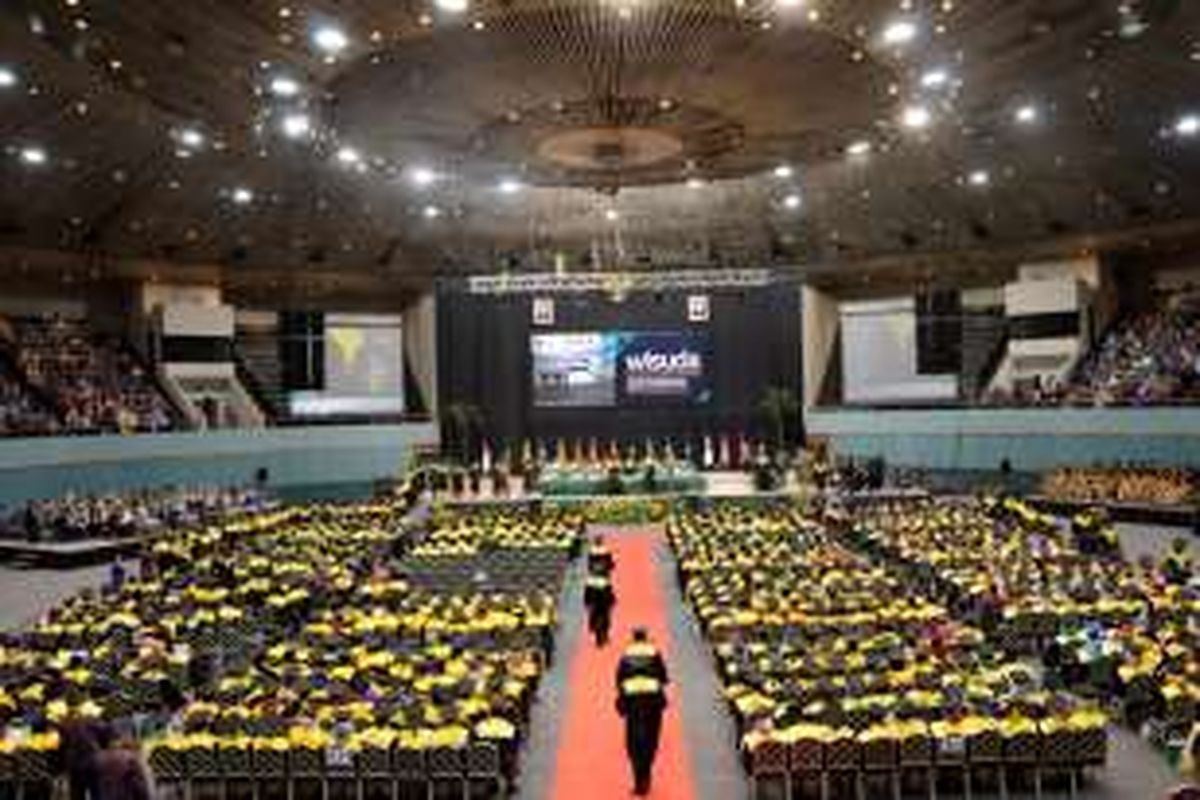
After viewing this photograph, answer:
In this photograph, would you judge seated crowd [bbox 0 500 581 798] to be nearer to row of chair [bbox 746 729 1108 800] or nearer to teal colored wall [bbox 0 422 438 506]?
row of chair [bbox 746 729 1108 800]

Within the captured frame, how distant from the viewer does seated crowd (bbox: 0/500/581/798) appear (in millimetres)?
13453

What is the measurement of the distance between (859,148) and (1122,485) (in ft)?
42.9

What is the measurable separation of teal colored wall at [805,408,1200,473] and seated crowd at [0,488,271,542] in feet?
81.6

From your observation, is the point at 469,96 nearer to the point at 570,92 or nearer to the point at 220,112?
the point at 570,92

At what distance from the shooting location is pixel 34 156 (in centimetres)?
3462

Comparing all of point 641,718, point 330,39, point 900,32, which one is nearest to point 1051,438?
point 900,32

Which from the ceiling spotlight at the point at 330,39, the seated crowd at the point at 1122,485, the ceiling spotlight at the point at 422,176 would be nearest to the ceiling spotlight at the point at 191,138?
the ceiling spotlight at the point at 422,176

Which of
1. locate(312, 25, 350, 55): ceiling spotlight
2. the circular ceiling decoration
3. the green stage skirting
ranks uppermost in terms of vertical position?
locate(312, 25, 350, 55): ceiling spotlight

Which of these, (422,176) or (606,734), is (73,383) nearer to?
(422,176)

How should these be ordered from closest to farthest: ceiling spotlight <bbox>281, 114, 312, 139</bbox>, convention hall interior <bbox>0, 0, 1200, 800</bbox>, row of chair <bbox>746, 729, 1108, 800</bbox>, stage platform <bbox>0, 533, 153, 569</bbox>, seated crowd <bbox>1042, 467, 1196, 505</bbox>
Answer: row of chair <bbox>746, 729, 1108, 800</bbox> → convention hall interior <bbox>0, 0, 1200, 800</bbox> → ceiling spotlight <bbox>281, 114, 312, 139</bbox> → stage platform <bbox>0, 533, 153, 569</bbox> → seated crowd <bbox>1042, 467, 1196, 505</bbox>

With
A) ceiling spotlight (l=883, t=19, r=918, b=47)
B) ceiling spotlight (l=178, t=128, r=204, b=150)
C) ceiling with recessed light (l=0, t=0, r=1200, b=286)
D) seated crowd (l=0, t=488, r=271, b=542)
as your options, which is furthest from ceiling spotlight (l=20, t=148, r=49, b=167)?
ceiling spotlight (l=883, t=19, r=918, b=47)

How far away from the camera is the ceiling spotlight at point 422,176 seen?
4097 cm

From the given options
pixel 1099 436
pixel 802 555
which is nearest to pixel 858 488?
pixel 1099 436

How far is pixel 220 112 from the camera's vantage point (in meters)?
32.4
